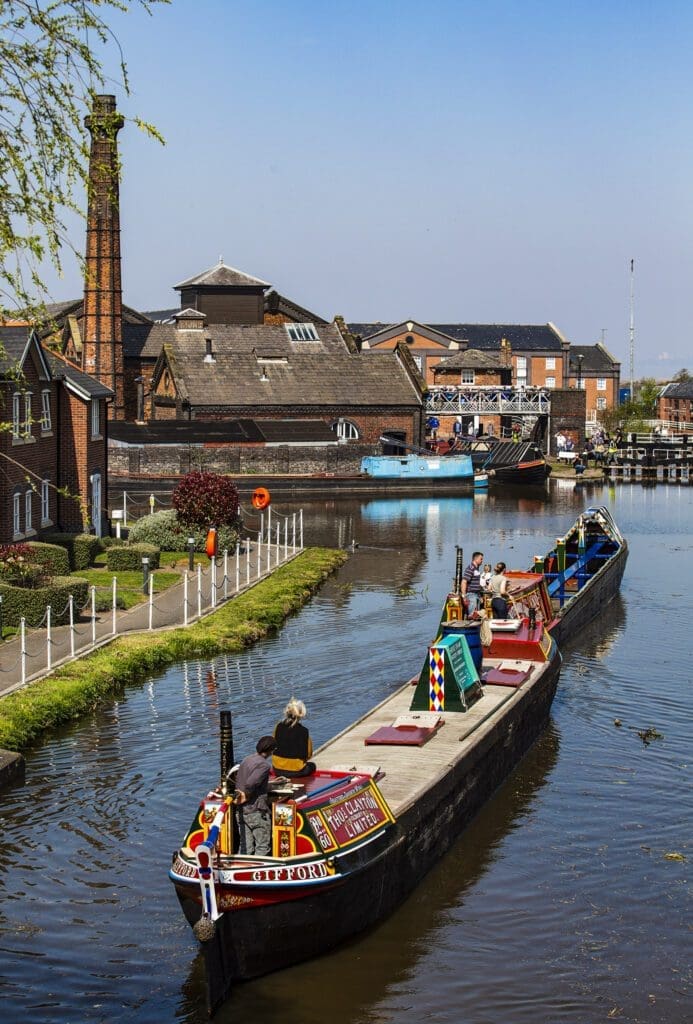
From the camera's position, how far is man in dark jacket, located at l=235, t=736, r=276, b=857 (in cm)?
1577

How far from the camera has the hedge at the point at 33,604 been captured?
106 feet

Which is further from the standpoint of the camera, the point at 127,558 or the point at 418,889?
the point at 127,558

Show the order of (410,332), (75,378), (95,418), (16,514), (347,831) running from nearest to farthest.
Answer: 1. (347,831)
2. (16,514)
3. (75,378)
4. (95,418)
5. (410,332)

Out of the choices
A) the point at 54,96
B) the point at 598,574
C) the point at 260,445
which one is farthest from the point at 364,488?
the point at 54,96

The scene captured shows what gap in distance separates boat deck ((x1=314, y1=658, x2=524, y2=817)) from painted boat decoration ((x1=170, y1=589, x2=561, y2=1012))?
0.03m

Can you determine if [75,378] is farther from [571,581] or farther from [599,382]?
[599,382]

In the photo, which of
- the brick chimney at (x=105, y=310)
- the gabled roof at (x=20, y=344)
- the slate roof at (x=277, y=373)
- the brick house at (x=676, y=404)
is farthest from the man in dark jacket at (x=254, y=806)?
the brick house at (x=676, y=404)

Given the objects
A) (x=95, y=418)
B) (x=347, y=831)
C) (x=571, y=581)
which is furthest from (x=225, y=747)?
(x=95, y=418)

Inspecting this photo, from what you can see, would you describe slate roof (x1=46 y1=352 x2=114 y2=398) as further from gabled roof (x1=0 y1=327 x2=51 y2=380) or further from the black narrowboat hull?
the black narrowboat hull

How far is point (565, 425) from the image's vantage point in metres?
108

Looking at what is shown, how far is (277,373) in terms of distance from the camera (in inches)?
3629

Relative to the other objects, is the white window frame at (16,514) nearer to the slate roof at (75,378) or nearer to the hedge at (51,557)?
the hedge at (51,557)

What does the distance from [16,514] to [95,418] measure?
9460 mm

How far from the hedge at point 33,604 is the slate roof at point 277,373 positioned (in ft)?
185
